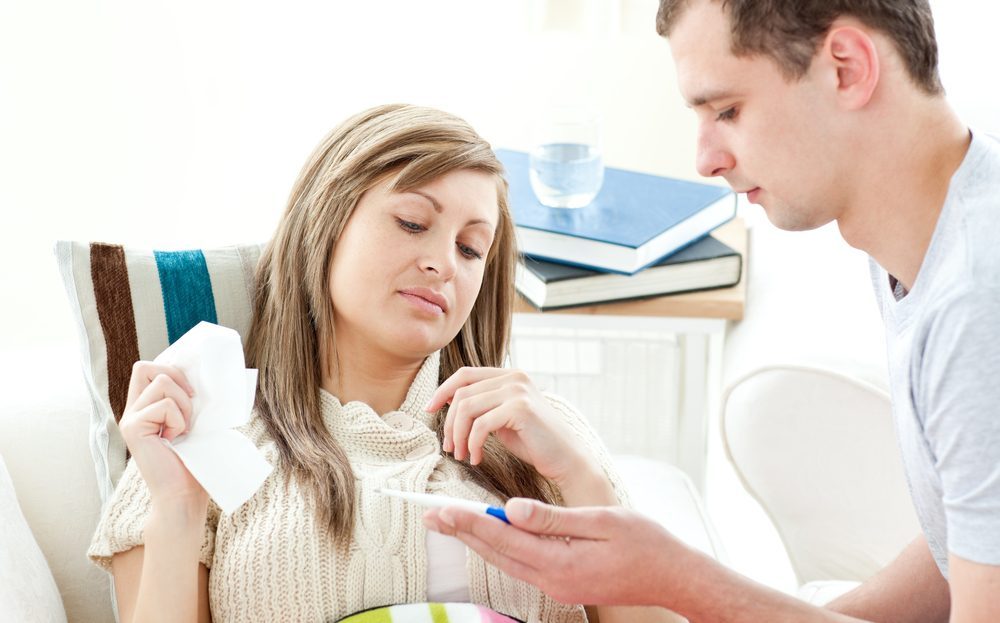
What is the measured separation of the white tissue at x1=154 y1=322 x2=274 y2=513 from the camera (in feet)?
3.67

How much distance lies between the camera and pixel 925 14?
99 centimetres

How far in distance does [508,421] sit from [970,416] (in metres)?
0.46

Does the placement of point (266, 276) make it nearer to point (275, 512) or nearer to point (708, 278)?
point (275, 512)

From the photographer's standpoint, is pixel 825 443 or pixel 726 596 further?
pixel 825 443

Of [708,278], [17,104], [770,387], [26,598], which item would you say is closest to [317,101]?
[17,104]

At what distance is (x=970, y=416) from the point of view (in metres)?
0.90

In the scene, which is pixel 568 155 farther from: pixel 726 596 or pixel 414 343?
pixel 726 596

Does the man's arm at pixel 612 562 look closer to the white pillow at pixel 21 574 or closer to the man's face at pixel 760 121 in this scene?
the man's face at pixel 760 121

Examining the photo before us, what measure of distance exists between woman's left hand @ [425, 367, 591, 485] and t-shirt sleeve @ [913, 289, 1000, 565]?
41 centimetres

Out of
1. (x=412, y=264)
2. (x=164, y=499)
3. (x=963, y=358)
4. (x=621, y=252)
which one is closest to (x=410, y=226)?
(x=412, y=264)

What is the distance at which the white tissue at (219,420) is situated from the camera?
3.67 ft

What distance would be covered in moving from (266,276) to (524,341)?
4.16 ft

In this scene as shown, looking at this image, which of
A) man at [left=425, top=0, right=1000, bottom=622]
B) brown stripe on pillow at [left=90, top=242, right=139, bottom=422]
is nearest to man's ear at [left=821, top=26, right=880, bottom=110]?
man at [left=425, top=0, right=1000, bottom=622]

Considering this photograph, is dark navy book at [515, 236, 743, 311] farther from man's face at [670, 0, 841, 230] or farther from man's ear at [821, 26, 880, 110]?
man's ear at [821, 26, 880, 110]
